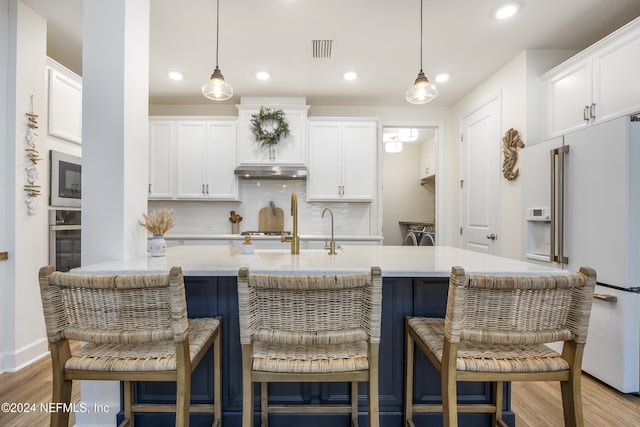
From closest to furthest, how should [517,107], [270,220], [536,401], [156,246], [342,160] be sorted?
[156,246]
[536,401]
[517,107]
[342,160]
[270,220]

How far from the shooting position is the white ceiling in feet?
8.30

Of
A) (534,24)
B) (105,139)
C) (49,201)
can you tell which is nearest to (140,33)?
(105,139)

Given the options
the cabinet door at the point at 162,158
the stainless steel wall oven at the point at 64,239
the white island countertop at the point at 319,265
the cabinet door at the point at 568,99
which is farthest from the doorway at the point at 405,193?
the stainless steel wall oven at the point at 64,239

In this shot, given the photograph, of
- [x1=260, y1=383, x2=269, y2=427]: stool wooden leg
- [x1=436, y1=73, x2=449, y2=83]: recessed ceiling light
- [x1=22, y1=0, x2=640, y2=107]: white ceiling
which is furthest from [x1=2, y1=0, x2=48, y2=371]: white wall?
[x1=436, y1=73, x2=449, y2=83]: recessed ceiling light

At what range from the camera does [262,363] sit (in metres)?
1.19

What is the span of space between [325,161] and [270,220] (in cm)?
110

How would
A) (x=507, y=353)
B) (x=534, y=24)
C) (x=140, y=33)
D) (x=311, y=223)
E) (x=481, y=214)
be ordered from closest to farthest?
(x=507, y=353) → (x=140, y=33) → (x=534, y=24) → (x=481, y=214) → (x=311, y=223)

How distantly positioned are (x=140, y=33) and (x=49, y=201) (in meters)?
1.77

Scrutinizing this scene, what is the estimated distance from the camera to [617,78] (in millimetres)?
2445

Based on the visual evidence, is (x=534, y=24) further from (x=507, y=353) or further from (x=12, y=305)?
(x=12, y=305)

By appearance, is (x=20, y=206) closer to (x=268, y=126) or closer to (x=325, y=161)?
(x=268, y=126)

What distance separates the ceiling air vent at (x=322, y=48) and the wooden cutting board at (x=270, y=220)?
6.69 feet

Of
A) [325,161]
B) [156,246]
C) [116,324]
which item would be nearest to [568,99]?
[325,161]

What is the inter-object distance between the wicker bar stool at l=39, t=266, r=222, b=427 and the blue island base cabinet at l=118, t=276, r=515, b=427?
454 millimetres
